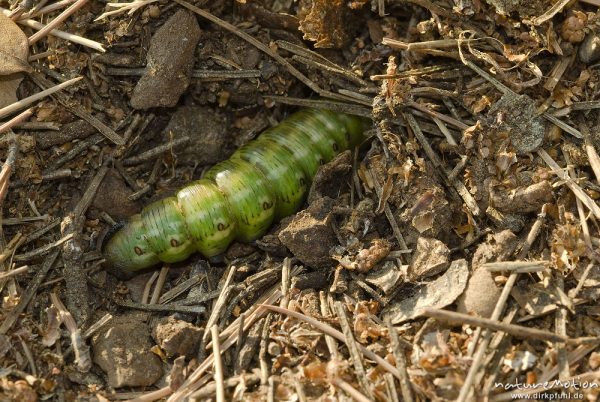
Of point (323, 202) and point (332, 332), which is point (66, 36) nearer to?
point (323, 202)

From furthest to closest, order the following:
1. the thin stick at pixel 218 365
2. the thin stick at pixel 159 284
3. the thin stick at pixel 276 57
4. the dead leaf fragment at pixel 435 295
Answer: the thin stick at pixel 276 57 → the thin stick at pixel 159 284 → the dead leaf fragment at pixel 435 295 → the thin stick at pixel 218 365

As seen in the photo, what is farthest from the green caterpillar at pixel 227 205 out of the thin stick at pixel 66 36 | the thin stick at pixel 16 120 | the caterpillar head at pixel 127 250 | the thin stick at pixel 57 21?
the thin stick at pixel 57 21

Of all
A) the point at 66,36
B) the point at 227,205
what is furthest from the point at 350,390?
the point at 66,36

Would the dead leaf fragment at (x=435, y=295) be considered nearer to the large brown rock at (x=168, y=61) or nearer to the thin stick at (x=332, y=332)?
the thin stick at (x=332, y=332)

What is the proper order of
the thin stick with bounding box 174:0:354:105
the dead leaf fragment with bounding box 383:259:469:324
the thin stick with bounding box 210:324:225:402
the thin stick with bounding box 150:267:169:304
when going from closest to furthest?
the thin stick with bounding box 210:324:225:402, the dead leaf fragment with bounding box 383:259:469:324, the thin stick with bounding box 150:267:169:304, the thin stick with bounding box 174:0:354:105

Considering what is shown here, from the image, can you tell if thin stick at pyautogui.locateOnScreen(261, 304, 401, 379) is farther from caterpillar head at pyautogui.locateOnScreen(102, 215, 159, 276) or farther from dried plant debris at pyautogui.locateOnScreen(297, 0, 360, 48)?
dried plant debris at pyautogui.locateOnScreen(297, 0, 360, 48)

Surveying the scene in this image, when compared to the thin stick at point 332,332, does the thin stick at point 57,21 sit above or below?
above

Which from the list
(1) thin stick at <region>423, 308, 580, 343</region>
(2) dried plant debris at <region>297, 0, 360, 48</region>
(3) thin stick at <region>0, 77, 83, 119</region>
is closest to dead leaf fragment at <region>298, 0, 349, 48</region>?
(2) dried plant debris at <region>297, 0, 360, 48</region>

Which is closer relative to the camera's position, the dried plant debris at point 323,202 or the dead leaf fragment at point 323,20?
the dried plant debris at point 323,202
